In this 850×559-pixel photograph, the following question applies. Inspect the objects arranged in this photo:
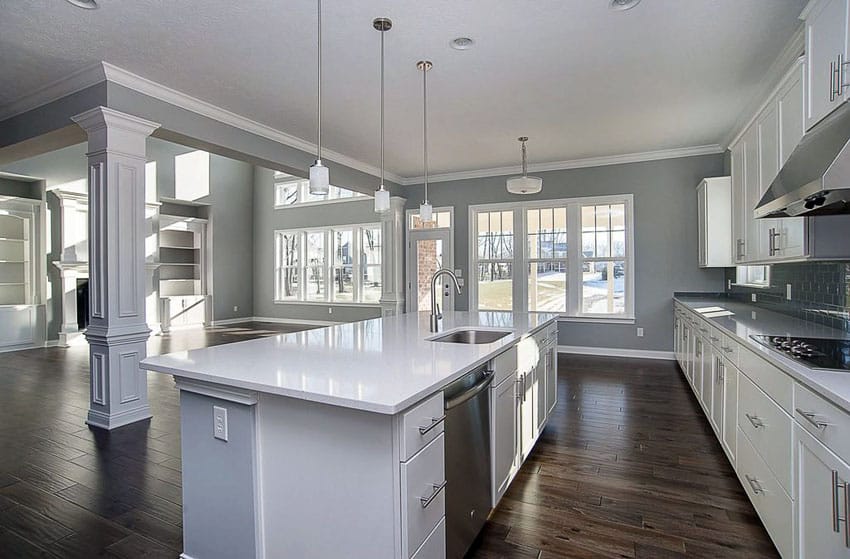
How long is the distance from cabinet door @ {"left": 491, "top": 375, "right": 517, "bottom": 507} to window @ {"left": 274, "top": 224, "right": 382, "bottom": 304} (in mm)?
7031

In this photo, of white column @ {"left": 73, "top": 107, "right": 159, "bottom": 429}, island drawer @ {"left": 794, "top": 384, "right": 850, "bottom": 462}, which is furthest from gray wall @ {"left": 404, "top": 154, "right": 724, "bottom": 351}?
white column @ {"left": 73, "top": 107, "right": 159, "bottom": 429}

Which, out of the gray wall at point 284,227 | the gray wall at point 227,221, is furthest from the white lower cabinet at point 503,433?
the gray wall at point 227,221

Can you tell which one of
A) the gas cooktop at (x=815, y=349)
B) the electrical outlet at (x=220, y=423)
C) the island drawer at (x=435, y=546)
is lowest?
the island drawer at (x=435, y=546)

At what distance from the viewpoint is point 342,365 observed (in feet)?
5.71

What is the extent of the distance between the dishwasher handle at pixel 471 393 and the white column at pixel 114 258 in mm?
2973

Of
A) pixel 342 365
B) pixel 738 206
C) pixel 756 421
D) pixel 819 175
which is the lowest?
pixel 756 421

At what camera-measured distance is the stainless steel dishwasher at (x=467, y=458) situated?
1.70 metres

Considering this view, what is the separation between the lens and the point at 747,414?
224cm

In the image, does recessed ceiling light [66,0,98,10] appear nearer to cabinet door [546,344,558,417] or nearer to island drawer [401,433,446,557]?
island drawer [401,433,446,557]

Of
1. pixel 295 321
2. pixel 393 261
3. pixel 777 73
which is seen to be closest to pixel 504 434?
pixel 777 73

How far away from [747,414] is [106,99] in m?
4.62

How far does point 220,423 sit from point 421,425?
30.8 inches

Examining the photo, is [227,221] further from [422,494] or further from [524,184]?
[422,494]

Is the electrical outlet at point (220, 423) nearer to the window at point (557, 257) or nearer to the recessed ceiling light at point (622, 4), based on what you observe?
the recessed ceiling light at point (622, 4)
